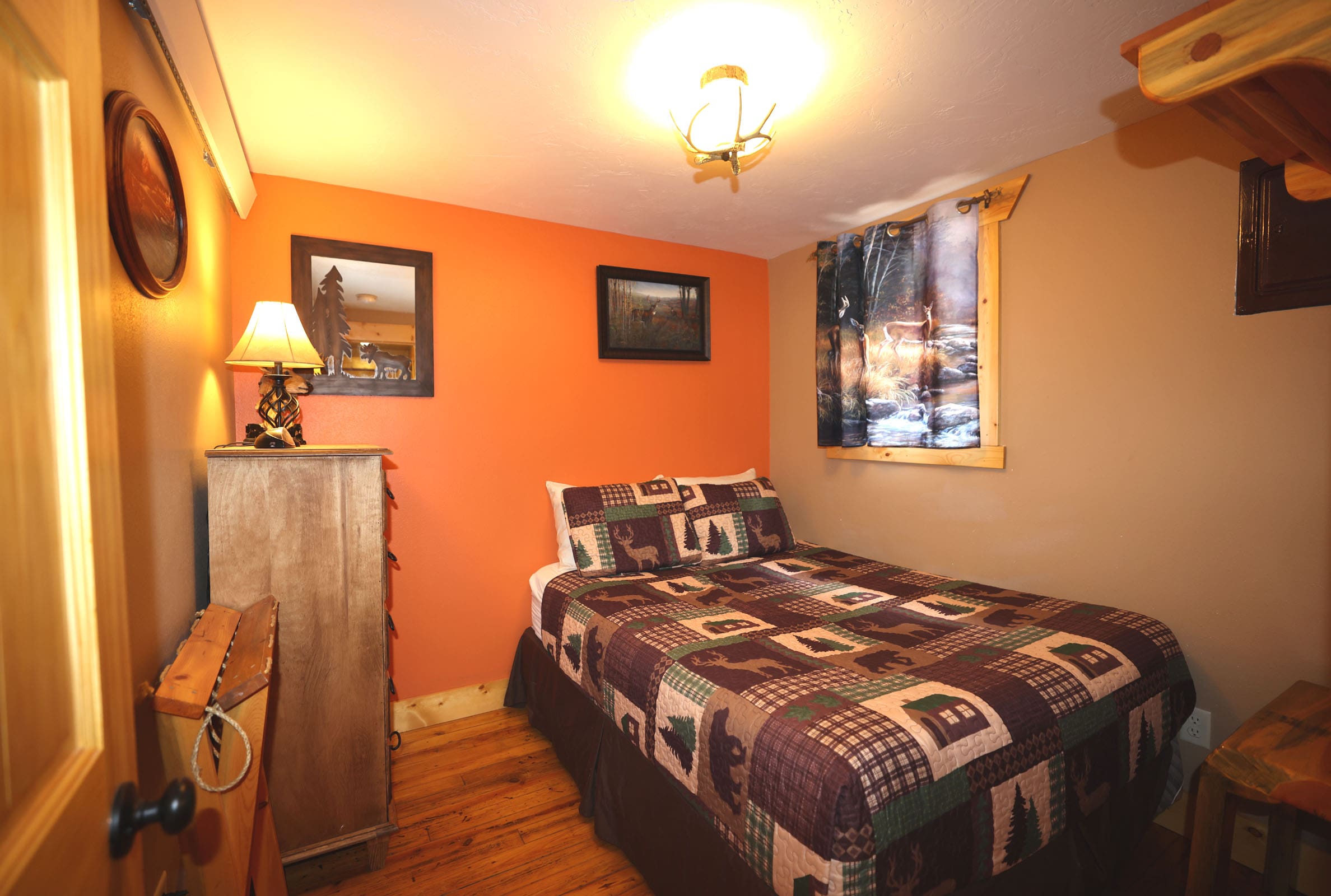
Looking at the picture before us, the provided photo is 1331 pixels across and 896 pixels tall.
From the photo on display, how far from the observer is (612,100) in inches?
73.0

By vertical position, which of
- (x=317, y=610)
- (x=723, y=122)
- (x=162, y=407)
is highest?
(x=723, y=122)

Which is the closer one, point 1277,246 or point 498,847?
point 1277,246

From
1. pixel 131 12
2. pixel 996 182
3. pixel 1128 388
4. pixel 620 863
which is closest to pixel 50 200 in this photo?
pixel 131 12

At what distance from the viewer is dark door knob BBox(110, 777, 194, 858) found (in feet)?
1.92

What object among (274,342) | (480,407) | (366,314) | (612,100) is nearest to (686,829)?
(274,342)

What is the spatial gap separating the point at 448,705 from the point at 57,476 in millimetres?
2465

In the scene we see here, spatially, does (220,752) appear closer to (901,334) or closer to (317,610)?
(317,610)

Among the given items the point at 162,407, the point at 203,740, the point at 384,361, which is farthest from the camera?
the point at 384,361

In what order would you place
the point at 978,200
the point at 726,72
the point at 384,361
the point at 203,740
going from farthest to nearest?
the point at 384,361 → the point at 978,200 → the point at 726,72 → the point at 203,740

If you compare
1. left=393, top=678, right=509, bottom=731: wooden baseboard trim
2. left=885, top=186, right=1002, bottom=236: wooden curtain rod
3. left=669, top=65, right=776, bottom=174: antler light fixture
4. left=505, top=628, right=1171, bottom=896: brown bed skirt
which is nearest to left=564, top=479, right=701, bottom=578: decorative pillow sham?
left=505, top=628, right=1171, bottom=896: brown bed skirt

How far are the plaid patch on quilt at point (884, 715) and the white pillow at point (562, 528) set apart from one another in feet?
1.43

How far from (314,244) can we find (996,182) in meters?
2.87

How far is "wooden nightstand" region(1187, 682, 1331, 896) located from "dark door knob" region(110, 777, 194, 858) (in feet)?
6.19

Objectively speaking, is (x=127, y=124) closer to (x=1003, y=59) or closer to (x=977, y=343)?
(x=1003, y=59)
